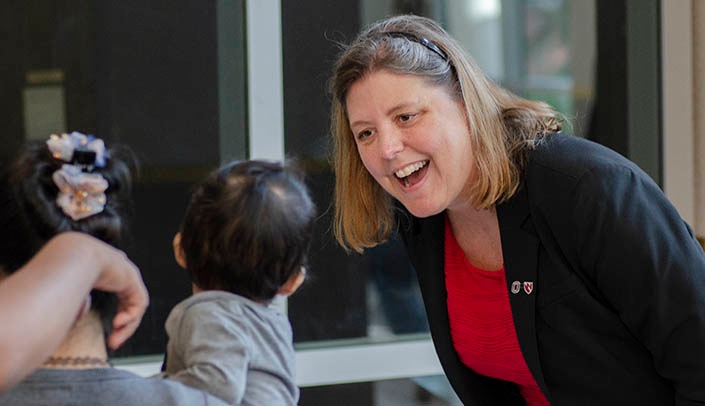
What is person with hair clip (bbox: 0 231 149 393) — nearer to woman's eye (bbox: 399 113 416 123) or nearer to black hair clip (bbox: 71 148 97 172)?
black hair clip (bbox: 71 148 97 172)

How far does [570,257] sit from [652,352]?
223mm

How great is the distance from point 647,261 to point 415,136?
0.47 m

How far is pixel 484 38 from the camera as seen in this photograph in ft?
10.8

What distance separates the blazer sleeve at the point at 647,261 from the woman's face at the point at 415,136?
225mm

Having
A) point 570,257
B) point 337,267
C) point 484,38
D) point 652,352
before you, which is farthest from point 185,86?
point 652,352

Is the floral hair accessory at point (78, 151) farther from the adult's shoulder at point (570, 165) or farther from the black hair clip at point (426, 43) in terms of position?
the adult's shoulder at point (570, 165)

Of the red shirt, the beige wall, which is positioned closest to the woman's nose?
the red shirt

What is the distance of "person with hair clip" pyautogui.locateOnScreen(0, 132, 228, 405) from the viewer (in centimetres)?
131

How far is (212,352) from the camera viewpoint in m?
1.44

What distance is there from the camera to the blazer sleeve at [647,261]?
5.29 feet

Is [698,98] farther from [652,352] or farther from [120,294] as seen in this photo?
[120,294]

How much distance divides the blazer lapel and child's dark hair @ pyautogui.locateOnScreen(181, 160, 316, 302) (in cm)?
42

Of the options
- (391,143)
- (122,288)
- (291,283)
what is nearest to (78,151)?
(122,288)

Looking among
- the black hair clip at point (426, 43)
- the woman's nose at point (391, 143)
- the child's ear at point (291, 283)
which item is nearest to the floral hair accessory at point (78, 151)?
the child's ear at point (291, 283)
